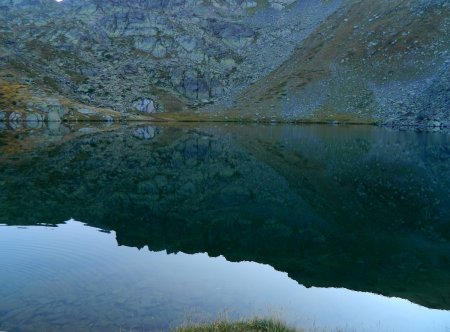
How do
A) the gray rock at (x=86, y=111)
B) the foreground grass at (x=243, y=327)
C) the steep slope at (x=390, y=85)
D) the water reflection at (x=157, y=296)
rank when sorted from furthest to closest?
the gray rock at (x=86, y=111) → the steep slope at (x=390, y=85) → the water reflection at (x=157, y=296) → the foreground grass at (x=243, y=327)

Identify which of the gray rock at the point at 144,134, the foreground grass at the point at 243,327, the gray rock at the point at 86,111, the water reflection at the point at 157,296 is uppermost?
the gray rock at the point at 86,111

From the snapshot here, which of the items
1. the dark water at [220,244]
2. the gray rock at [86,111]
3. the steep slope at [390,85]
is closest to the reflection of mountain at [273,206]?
the dark water at [220,244]

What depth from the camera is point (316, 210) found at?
129ft

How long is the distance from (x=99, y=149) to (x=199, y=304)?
62743mm

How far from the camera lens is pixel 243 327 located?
571 inches

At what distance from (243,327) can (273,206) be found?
26438 millimetres

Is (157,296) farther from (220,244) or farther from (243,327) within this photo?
(220,244)

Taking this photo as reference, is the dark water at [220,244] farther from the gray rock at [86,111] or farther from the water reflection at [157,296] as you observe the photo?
the gray rock at [86,111]

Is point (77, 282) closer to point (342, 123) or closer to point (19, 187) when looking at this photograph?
point (19, 187)

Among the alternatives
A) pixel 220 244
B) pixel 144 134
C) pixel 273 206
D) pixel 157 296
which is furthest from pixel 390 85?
pixel 157 296

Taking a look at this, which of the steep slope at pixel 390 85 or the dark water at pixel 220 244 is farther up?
the steep slope at pixel 390 85

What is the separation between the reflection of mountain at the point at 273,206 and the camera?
2573 centimetres

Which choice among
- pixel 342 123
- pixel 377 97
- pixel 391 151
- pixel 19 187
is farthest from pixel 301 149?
pixel 377 97

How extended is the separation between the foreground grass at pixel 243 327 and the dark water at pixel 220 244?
2.08 m
